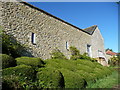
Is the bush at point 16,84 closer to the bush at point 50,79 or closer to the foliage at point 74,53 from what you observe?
the bush at point 50,79

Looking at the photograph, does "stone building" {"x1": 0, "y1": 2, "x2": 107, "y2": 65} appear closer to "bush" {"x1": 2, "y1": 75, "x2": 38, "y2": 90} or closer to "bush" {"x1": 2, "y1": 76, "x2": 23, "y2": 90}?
"bush" {"x1": 2, "y1": 75, "x2": 38, "y2": 90}

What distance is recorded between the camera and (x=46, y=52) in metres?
9.16

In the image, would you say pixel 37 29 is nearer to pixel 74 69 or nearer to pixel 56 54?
pixel 56 54

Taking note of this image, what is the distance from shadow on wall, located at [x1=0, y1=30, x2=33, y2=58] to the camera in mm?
5964

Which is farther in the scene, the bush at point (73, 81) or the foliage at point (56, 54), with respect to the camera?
the foliage at point (56, 54)

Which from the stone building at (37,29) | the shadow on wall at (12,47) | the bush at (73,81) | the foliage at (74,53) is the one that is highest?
the stone building at (37,29)

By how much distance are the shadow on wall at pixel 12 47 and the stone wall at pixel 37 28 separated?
29cm

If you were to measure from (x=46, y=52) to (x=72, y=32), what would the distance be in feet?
16.1

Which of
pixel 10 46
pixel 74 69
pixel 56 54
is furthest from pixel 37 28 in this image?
pixel 74 69

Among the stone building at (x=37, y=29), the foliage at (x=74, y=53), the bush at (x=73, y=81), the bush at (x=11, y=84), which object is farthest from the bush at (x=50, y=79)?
the foliage at (x=74, y=53)

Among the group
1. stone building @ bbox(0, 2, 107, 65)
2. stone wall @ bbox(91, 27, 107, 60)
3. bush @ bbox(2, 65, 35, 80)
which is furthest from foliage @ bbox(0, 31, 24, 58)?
stone wall @ bbox(91, 27, 107, 60)

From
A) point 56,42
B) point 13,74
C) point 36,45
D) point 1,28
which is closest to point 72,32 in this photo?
point 56,42

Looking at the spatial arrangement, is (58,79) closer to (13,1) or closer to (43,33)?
(43,33)

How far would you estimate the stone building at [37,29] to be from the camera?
7.24 metres
